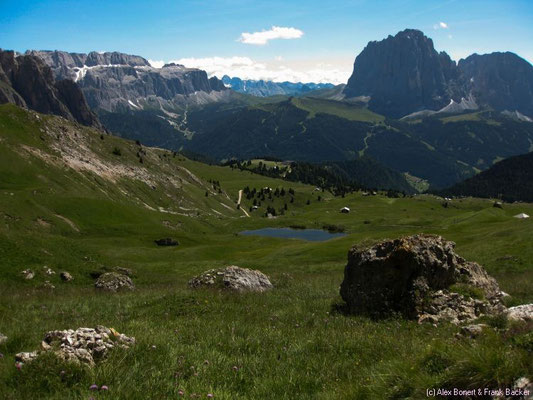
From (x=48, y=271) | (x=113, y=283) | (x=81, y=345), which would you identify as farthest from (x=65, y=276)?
(x=81, y=345)

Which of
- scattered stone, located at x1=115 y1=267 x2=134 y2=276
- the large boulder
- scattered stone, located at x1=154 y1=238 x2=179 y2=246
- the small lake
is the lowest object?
the small lake

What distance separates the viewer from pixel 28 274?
33.3 metres

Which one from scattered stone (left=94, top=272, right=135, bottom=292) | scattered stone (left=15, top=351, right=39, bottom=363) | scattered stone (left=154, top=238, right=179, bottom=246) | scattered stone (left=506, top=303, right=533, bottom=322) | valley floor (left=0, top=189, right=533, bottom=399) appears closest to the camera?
valley floor (left=0, top=189, right=533, bottom=399)

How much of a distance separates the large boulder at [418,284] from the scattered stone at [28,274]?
1014 inches

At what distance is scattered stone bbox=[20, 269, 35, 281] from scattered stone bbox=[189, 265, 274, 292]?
14576 mm

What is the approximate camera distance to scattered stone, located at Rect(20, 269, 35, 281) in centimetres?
Answer: 3303

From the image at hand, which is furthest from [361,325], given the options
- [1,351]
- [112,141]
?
[112,141]

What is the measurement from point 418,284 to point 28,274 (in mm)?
29755

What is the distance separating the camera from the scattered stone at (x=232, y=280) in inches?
1054

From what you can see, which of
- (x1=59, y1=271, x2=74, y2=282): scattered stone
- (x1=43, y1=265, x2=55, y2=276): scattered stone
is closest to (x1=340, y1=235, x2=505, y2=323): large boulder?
(x1=59, y1=271, x2=74, y2=282): scattered stone

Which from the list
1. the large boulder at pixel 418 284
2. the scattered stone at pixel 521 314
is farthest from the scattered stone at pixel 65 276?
the scattered stone at pixel 521 314

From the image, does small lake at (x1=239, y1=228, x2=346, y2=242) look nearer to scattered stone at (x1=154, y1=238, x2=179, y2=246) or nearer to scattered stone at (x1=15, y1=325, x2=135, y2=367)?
scattered stone at (x1=154, y1=238, x2=179, y2=246)

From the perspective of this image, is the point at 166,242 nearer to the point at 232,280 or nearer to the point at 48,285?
the point at 48,285

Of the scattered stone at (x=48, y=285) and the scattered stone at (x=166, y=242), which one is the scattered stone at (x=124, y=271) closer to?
the scattered stone at (x=48, y=285)
